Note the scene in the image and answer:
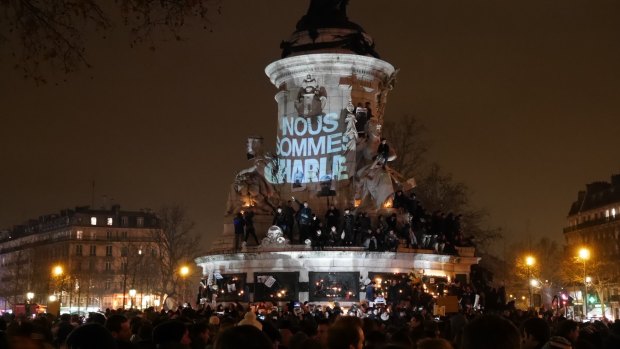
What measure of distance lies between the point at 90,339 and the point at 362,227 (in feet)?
103

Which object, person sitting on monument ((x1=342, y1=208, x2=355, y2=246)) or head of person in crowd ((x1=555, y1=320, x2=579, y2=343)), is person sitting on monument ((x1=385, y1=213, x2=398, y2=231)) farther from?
head of person in crowd ((x1=555, y1=320, x2=579, y2=343))

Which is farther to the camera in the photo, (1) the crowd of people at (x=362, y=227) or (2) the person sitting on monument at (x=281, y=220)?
(2) the person sitting on monument at (x=281, y=220)

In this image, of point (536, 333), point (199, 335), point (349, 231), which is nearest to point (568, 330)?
point (536, 333)

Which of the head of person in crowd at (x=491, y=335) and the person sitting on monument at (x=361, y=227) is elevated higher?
the person sitting on monument at (x=361, y=227)

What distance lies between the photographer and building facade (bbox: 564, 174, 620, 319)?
92188 mm

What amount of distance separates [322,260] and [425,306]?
486 cm

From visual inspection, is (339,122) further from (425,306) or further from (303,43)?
(425,306)

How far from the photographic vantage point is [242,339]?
5.69 meters

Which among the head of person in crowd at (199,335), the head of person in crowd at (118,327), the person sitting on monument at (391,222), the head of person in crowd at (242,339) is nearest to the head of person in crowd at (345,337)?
the head of person in crowd at (242,339)

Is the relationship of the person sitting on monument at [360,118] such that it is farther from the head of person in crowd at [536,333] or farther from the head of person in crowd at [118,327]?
the head of person in crowd at [536,333]

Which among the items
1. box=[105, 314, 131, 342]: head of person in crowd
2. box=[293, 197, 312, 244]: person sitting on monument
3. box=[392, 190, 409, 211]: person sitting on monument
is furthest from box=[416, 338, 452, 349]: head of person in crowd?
box=[392, 190, 409, 211]: person sitting on monument

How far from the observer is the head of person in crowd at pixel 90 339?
8250 millimetres

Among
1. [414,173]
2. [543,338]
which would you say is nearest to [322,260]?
[414,173]

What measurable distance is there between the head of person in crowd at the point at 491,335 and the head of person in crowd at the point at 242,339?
56.7 inches
